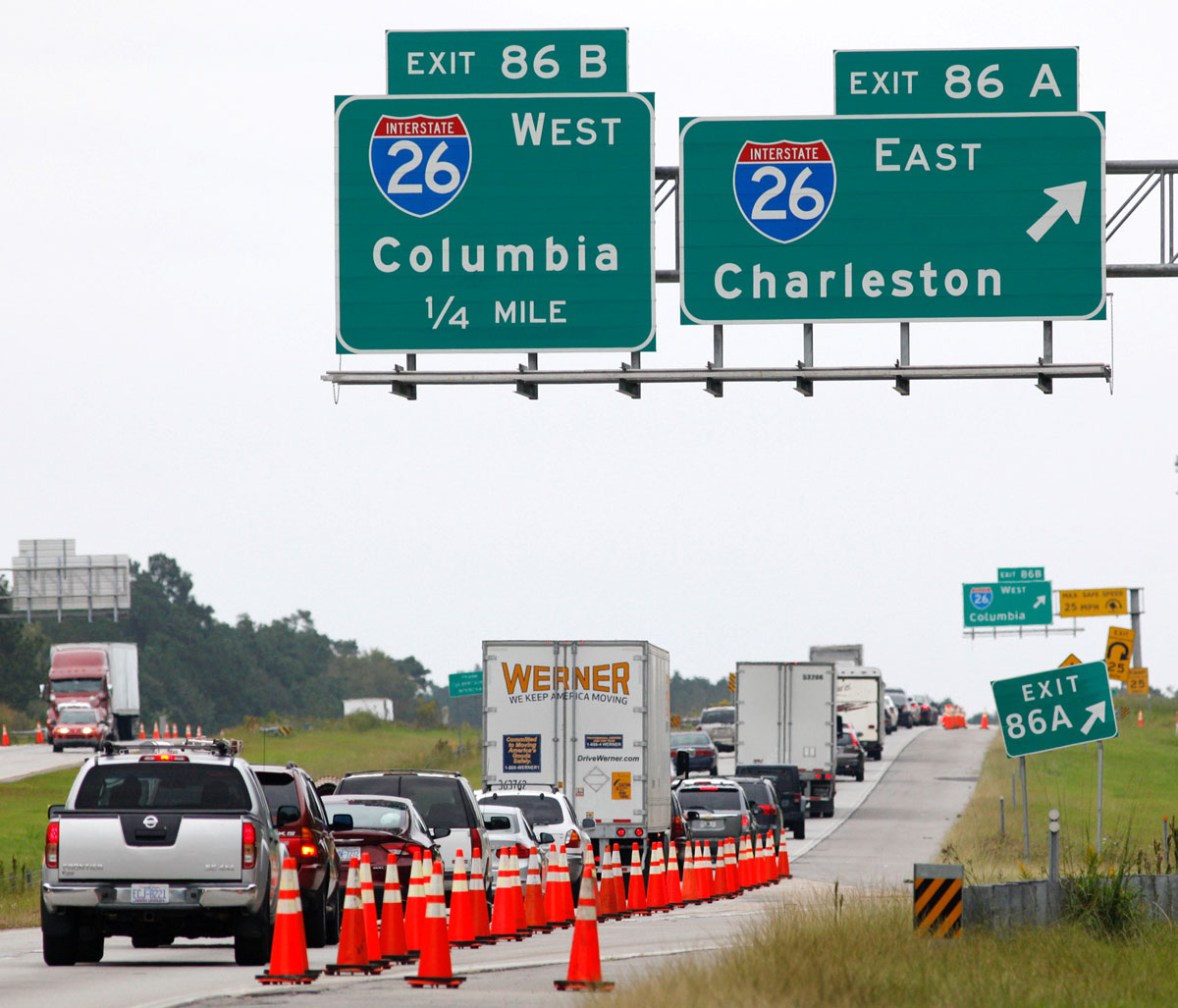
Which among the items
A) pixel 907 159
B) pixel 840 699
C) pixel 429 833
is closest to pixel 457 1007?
pixel 429 833

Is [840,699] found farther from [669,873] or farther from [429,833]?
[429,833]

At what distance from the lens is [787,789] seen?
46.9 m

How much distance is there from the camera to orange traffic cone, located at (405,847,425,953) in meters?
16.3

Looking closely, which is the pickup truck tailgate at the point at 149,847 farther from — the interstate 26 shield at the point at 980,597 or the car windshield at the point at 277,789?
the interstate 26 shield at the point at 980,597

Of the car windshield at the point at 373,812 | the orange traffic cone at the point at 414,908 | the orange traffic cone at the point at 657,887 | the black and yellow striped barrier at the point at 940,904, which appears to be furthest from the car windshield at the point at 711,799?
the black and yellow striped barrier at the point at 940,904

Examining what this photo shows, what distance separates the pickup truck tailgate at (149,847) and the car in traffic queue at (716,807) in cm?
1973

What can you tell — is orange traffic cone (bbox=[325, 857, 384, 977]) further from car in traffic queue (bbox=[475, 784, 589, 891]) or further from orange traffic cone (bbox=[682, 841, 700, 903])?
orange traffic cone (bbox=[682, 841, 700, 903])

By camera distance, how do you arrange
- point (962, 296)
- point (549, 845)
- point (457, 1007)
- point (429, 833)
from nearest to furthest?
1. point (457, 1007)
2. point (962, 296)
3. point (429, 833)
4. point (549, 845)

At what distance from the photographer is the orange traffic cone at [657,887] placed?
2559cm

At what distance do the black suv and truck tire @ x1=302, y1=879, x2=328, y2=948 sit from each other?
26522 millimetres

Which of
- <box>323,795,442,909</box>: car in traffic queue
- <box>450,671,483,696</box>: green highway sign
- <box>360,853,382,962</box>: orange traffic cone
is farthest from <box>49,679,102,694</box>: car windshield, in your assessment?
<box>360,853,382,962</box>: orange traffic cone

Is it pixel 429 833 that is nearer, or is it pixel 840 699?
pixel 429 833

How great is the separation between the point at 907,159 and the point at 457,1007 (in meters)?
9.18

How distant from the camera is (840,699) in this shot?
231ft
